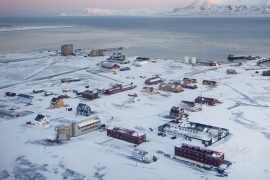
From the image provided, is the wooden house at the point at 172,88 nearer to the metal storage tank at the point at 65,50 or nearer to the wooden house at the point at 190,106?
the wooden house at the point at 190,106

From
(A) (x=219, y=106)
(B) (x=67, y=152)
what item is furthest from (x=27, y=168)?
(A) (x=219, y=106)

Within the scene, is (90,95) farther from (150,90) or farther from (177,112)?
(177,112)

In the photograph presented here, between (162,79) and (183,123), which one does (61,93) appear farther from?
(183,123)

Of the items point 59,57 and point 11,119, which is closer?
point 11,119

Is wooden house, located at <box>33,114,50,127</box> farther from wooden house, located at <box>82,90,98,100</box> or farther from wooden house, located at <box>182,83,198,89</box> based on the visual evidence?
wooden house, located at <box>182,83,198,89</box>

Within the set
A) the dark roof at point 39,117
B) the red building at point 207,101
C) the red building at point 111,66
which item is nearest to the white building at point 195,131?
the red building at point 207,101

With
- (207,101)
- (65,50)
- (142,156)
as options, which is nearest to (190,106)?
(207,101)
